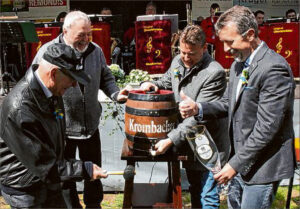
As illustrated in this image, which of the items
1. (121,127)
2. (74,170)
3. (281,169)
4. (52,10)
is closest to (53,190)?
(74,170)

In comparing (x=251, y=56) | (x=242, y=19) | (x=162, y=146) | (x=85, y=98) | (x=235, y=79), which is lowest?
(x=162, y=146)

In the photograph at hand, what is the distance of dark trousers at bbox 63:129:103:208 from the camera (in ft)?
11.5

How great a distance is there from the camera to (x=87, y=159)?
355cm

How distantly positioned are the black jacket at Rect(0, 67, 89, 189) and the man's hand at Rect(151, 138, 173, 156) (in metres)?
0.43

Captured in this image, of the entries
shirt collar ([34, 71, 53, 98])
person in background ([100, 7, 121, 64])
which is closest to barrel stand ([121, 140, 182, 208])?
shirt collar ([34, 71, 53, 98])

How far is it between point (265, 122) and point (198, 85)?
32.2 inches

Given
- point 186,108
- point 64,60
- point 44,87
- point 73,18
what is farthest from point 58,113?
point 73,18

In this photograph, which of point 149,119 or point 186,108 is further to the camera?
point 186,108

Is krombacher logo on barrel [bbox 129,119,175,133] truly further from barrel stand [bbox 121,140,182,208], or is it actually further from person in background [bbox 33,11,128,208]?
person in background [bbox 33,11,128,208]

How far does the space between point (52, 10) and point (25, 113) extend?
9190mm

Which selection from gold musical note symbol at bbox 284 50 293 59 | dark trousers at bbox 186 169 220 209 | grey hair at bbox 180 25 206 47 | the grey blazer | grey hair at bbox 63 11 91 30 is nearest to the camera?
grey hair at bbox 180 25 206 47

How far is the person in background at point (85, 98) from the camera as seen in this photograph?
10.5ft

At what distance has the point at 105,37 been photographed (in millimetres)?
7703

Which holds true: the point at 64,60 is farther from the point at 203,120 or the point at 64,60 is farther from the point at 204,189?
the point at 204,189
